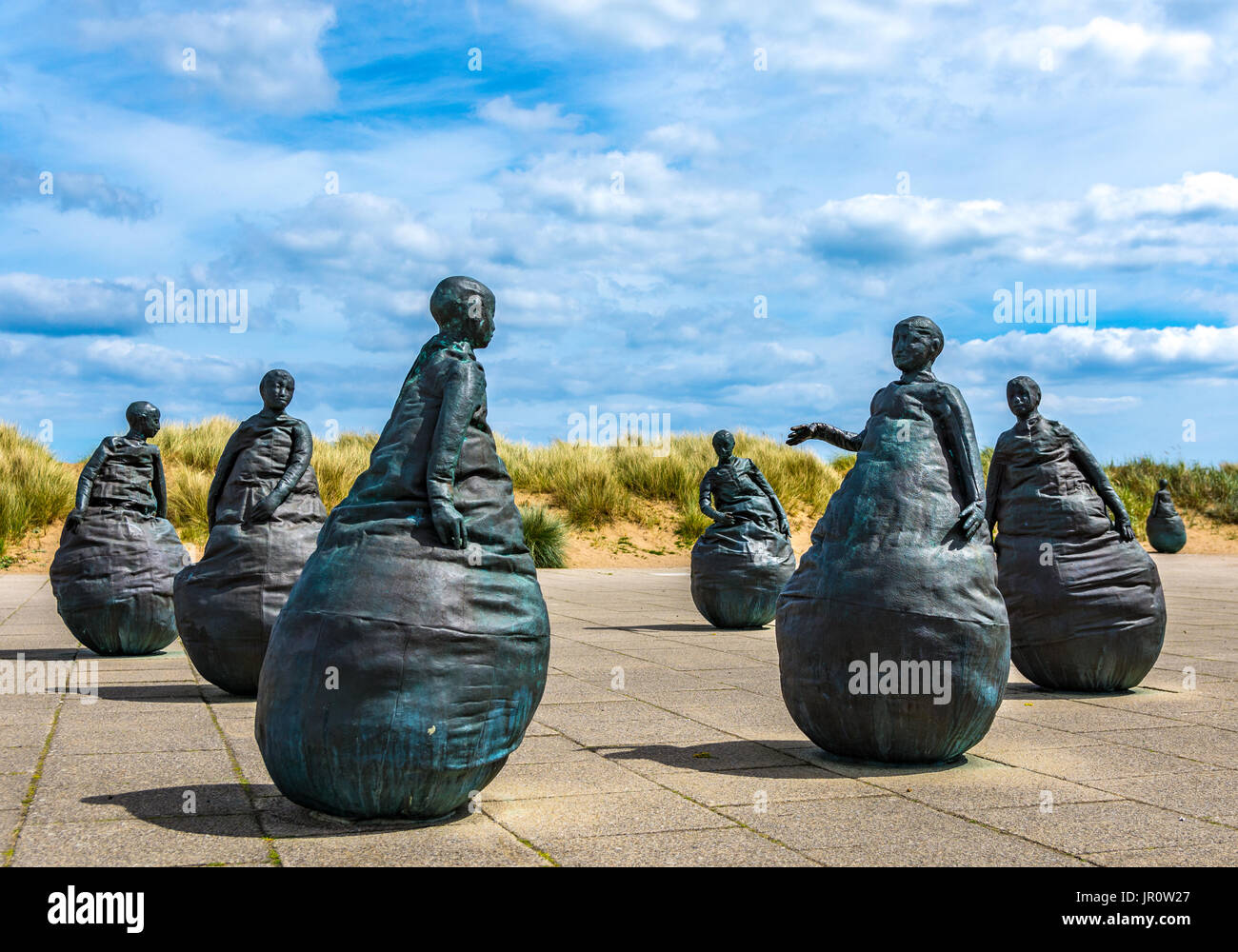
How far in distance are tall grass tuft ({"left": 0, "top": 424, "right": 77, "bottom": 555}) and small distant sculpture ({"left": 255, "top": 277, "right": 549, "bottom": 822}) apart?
20893mm

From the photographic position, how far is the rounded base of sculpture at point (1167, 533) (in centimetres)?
2877

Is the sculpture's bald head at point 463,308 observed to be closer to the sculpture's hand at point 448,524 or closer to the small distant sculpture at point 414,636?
the small distant sculpture at point 414,636

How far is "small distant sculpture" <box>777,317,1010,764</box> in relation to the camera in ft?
19.4

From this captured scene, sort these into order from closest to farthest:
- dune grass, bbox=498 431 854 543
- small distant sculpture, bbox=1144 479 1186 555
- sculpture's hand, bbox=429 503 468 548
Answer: sculpture's hand, bbox=429 503 468 548, dune grass, bbox=498 431 854 543, small distant sculpture, bbox=1144 479 1186 555

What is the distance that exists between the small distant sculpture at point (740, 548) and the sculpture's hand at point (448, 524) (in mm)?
8294

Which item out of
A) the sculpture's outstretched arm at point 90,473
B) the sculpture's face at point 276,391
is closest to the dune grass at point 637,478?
the sculpture's outstretched arm at point 90,473

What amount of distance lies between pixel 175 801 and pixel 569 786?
178cm

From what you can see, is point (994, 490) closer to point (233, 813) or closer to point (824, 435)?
A: point (824, 435)

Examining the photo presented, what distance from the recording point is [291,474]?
8305 millimetres

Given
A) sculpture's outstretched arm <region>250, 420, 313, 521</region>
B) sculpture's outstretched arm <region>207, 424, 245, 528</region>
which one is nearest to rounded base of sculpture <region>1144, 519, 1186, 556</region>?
sculpture's outstretched arm <region>250, 420, 313, 521</region>

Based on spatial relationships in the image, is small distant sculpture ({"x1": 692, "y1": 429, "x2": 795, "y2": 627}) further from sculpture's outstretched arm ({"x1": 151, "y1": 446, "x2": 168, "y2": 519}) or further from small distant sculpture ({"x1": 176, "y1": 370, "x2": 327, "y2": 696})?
small distant sculpture ({"x1": 176, "y1": 370, "x2": 327, "y2": 696})

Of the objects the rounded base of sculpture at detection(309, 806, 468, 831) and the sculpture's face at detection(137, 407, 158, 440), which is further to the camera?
the sculpture's face at detection(137, 407, 158, 440)

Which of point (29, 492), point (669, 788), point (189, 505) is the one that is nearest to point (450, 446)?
point (669, 788)
